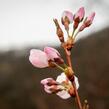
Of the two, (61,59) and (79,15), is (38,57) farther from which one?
(79,15)

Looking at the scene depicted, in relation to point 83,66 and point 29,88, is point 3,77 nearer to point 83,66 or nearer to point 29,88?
point 29,88

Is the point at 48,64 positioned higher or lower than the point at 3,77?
higher

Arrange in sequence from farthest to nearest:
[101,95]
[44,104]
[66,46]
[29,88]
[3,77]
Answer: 1. [3,77]
2. [29,88]
3. [44,104]
4. [101,95]
5. [66,46]

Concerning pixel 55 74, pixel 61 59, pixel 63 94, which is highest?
pixel 61 59

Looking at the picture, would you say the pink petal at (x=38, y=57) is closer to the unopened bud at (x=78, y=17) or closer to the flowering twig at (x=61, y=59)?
the flowering twig at (x=61, y=59)

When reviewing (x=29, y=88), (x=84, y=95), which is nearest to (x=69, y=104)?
(x=84, y=95)

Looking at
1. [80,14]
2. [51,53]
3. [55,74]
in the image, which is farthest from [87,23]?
[55,74]

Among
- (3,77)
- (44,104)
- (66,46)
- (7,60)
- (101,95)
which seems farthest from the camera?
(7,60)
